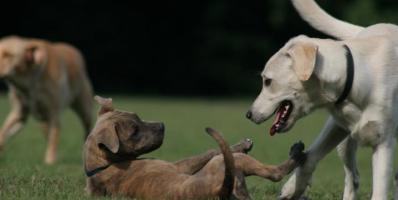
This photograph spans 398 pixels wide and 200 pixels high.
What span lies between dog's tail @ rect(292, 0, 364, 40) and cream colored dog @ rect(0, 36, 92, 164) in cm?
706

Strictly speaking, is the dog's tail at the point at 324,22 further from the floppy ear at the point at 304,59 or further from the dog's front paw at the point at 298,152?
the floppy ear at the point at 304,59

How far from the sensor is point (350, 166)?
873 cm

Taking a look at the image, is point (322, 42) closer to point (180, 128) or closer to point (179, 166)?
point (179, 166)

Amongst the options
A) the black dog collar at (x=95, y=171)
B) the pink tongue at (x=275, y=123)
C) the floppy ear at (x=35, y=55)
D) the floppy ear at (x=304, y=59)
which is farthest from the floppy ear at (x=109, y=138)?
the floppy ear at (x=35, y=55)

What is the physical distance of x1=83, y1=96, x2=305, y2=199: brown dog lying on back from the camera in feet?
23.6

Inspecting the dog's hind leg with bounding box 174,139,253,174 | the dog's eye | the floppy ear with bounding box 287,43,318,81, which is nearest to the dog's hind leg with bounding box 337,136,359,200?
the dog's hind leg with bounding box 174,139,253,174

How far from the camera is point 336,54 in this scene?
295 inches

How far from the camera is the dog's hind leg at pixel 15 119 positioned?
15117 mm

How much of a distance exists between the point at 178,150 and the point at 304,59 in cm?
969

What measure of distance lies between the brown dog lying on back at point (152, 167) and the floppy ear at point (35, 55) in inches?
299

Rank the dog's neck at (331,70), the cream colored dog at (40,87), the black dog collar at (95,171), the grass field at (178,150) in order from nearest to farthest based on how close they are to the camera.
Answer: the dog's neck at (331,70) < the black dog collar at (95,171) < the grass field at (178,150) < the cream colored dog at (40,87)

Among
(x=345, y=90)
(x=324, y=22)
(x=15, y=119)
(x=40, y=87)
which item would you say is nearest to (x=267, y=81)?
(x=345, y=90)

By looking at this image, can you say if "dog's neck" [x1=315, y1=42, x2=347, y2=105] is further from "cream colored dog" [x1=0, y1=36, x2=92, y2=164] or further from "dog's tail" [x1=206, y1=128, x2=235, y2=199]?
"cream colored dog" [x1=0, y1=36, x2=92, y2=164]

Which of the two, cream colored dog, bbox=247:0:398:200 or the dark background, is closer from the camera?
cream colored dog, bbox=247:0:398:200
